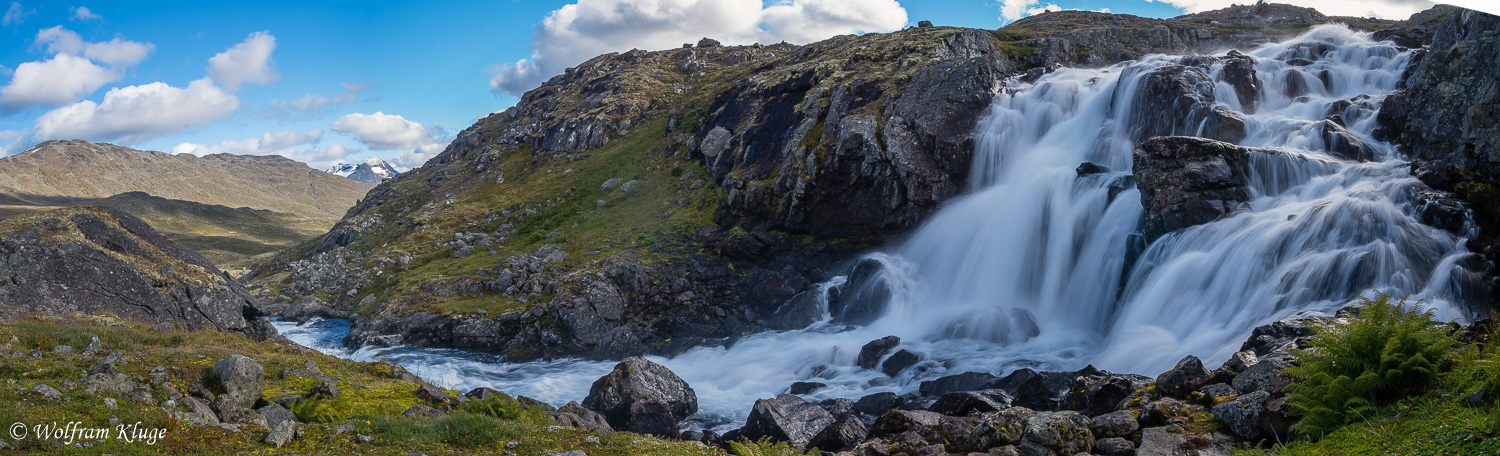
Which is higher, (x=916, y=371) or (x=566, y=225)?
(x=566, y=225)

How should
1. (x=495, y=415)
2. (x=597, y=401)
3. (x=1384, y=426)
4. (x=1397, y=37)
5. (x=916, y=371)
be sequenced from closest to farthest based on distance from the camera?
(x=1384, y=426), (x=495, y=415), (x=597, y=401), (x=916, y=371), (x=1397, y=37)

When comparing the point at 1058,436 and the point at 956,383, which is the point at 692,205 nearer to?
the point at 956,383

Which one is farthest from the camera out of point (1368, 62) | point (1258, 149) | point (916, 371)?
point (1368, 62)

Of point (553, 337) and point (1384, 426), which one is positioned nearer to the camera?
point (1384, 426)

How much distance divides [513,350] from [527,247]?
1564 centimetres

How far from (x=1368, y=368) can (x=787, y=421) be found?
464 inches

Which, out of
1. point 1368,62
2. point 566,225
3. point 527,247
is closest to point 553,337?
point 527,247

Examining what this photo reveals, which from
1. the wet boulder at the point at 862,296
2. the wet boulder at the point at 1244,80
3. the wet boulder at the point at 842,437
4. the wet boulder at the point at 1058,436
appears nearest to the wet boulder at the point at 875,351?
the wet boulder at the point at 862,296

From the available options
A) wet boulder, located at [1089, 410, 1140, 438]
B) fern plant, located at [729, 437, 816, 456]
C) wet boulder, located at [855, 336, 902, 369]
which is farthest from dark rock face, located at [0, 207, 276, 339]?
wet boulder, located at [1089, 410, 1140, 438]

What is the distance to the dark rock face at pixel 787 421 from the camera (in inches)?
695

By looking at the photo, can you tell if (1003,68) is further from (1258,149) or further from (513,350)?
(513,350)

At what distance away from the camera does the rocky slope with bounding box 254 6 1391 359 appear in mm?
35469

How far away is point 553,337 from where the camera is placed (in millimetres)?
33500

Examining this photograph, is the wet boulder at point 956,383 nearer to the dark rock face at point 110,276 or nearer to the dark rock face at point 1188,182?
the dark rock face at point 1188,182
